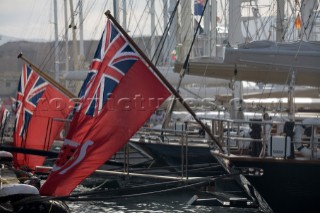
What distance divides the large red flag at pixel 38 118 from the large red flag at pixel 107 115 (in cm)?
624

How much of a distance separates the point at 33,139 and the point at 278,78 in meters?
8.38

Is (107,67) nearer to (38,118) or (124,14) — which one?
(38,118)

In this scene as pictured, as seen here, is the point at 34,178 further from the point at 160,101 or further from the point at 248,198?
the point at 248,198

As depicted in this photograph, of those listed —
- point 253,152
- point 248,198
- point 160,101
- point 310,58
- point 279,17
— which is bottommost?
point 248,198

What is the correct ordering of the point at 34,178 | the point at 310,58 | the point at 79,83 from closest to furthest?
the point at 34,178
the point at 310,58
the point at 79,83

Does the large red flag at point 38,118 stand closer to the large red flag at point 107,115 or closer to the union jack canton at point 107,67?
the union jack canton at point 107,67

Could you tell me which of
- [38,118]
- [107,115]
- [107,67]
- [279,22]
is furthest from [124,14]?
[107,115]

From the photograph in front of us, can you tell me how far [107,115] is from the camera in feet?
50.4

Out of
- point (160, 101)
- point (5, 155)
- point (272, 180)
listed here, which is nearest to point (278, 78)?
point (272, 180)

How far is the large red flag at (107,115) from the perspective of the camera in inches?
599

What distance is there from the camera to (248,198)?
2172cm

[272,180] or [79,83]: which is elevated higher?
[79,83]

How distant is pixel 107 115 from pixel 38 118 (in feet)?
23.6

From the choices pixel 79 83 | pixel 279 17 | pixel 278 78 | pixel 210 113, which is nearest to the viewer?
pixel 278 78
